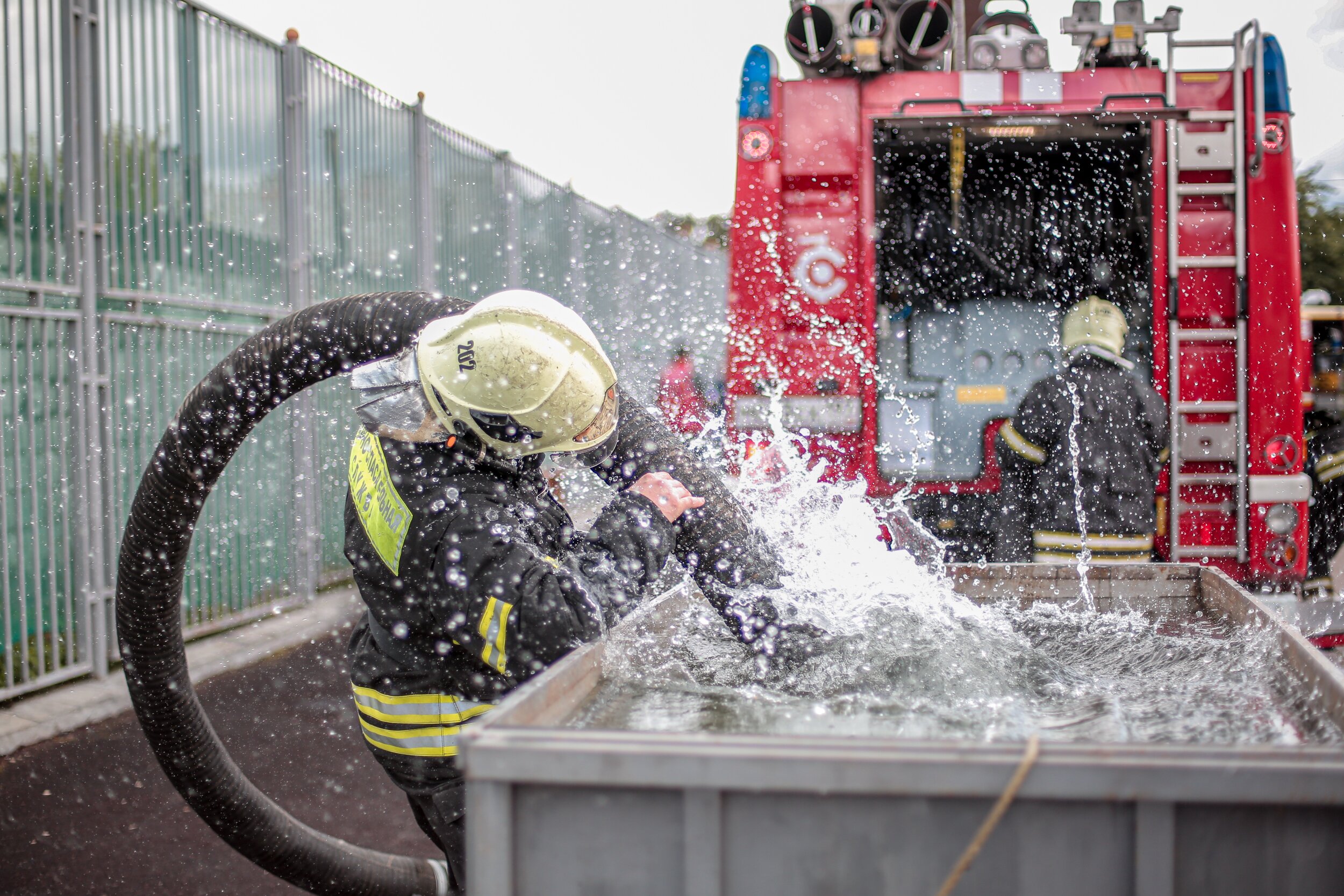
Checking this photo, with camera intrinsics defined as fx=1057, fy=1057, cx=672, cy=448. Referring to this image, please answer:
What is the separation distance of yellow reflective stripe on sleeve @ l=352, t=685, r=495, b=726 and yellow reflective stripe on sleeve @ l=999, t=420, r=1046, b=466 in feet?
10.0

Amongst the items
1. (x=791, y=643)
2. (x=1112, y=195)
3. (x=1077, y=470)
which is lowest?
(x=791, y=643)

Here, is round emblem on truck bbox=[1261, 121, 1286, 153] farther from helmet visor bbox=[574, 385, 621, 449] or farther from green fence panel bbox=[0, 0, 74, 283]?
green fence panel bbox=[0, 0, 74, 283]

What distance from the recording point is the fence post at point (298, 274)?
669 cm

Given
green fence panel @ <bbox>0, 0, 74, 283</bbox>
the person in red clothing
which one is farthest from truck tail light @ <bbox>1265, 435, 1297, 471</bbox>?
green fence panel @ <bbox>0, 0, 74, 283</bbox>

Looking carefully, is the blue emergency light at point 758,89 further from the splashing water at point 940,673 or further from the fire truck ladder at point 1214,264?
the splashing water at point 940,673

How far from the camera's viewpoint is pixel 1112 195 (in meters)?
5.27

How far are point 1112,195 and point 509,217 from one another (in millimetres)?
6928

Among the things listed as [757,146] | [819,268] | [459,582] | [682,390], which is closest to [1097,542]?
[819,268]

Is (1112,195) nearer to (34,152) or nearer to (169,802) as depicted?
(169,802)

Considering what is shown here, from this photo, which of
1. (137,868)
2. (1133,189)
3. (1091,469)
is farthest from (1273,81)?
(137,868)

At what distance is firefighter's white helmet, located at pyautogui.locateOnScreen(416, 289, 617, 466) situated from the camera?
6.32 feet

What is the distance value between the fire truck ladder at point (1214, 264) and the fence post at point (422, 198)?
5.69m

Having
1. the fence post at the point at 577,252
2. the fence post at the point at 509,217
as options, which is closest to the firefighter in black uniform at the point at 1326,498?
the fence post at the point at 509,217

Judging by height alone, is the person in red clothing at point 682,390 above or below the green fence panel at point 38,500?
above
